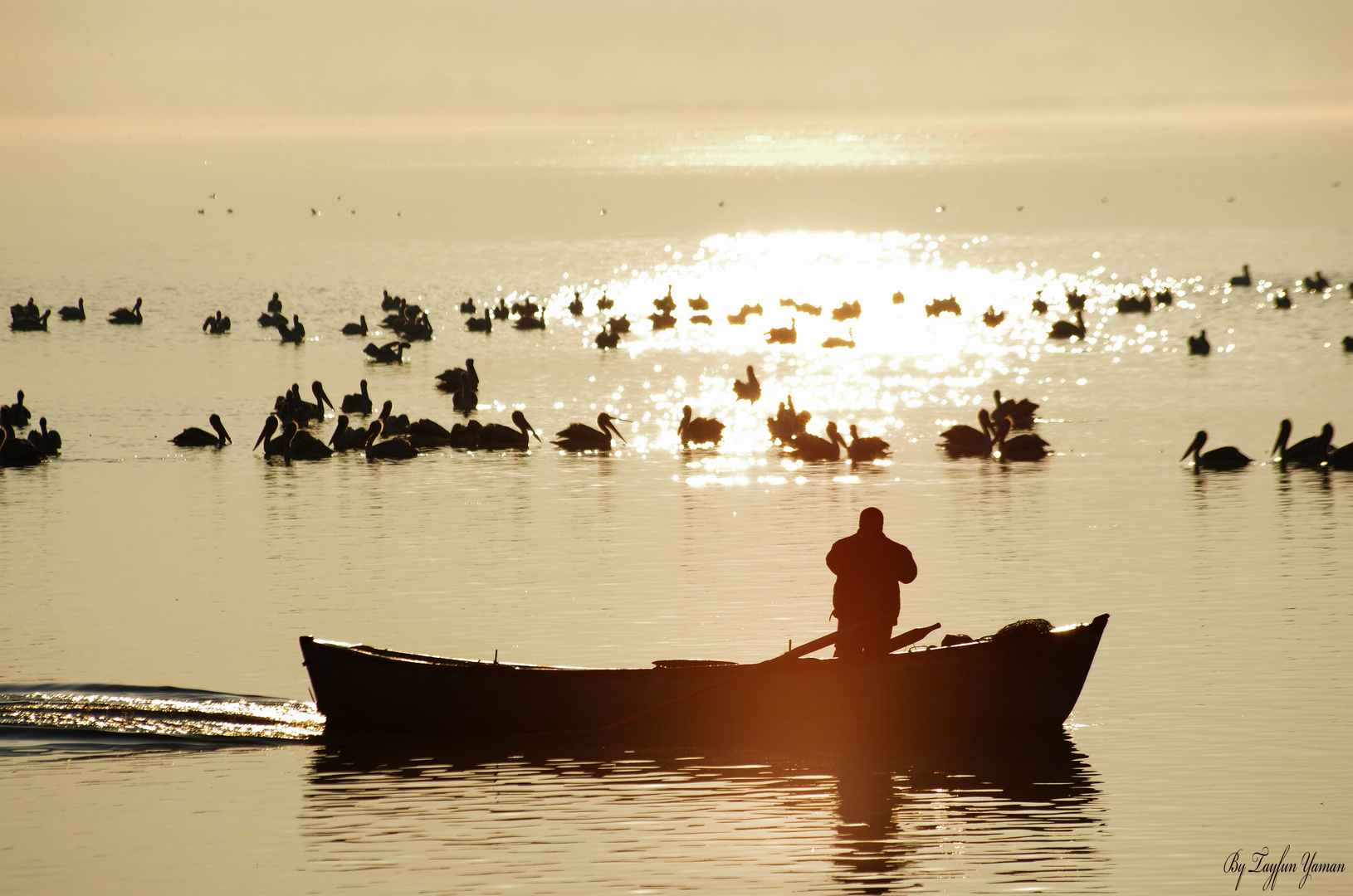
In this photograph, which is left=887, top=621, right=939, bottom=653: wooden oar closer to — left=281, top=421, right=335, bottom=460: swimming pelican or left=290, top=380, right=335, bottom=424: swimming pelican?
left=281, top=421, right=335, bottom=460: swimming pelican

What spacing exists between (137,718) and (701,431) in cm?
2375

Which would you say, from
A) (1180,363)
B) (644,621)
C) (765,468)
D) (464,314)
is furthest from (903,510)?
(464,314)

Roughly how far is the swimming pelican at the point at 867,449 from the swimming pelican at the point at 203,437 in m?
13.7

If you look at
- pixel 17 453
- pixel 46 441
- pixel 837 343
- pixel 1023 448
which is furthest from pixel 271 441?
pixel 837 343

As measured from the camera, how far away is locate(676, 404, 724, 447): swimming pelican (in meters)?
40.5

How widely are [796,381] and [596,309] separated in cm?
3131

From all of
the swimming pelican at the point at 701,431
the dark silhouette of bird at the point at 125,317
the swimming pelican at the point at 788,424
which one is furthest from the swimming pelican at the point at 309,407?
the dark silhouette of bird at the point at 125,317

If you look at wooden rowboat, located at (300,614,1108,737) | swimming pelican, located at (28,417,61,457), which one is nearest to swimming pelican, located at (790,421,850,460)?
swimming pelican, located at (28,417,61,457)

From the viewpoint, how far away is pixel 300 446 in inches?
1537

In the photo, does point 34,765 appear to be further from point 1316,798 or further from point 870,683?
point 1316,798

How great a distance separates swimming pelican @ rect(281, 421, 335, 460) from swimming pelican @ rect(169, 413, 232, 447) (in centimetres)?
173

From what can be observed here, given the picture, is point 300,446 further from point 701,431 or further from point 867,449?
point 867,449

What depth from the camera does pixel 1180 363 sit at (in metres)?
57.1

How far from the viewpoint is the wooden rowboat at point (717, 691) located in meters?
17.2
